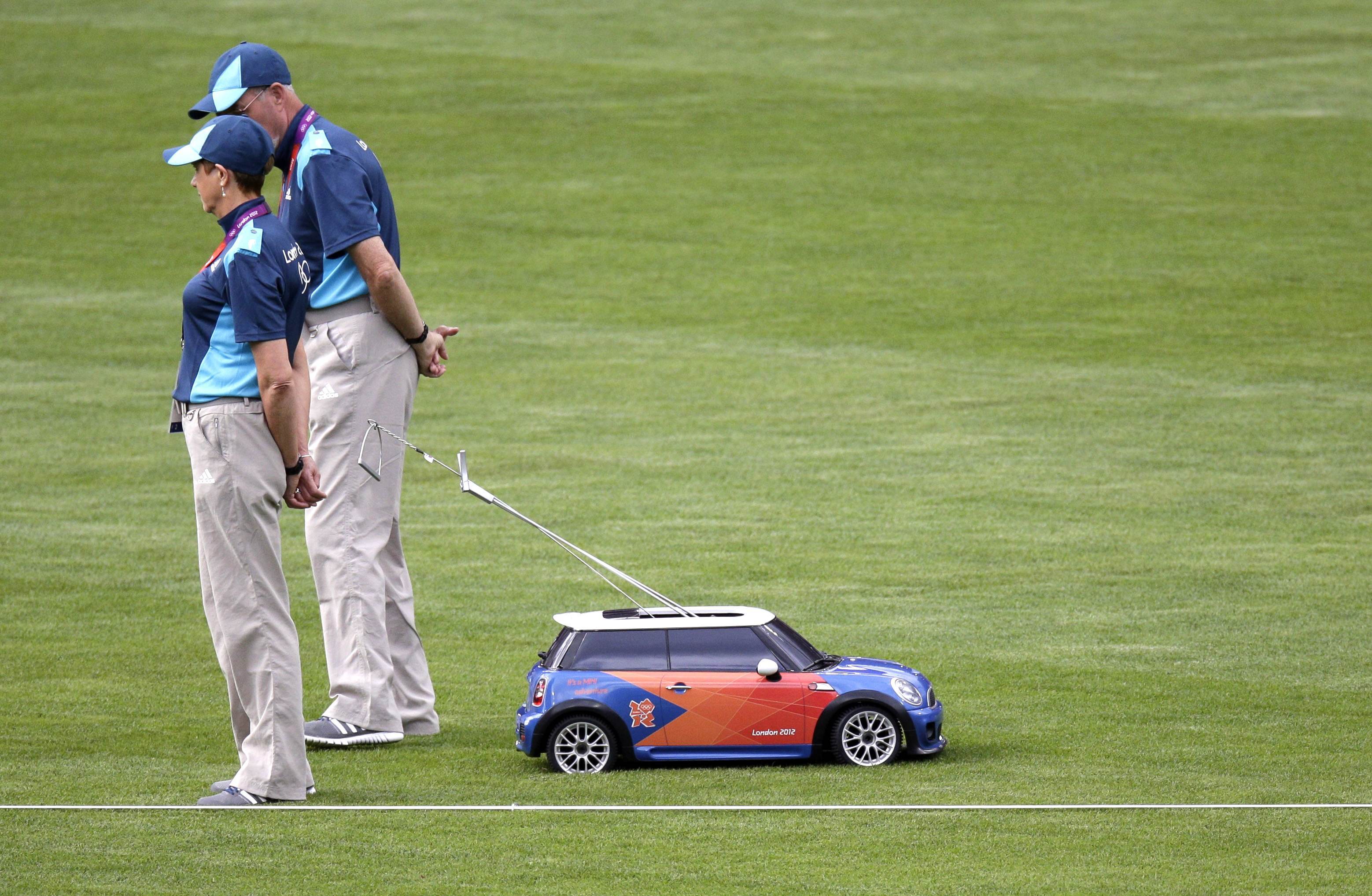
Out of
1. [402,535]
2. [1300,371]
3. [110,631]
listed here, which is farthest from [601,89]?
[110,631]

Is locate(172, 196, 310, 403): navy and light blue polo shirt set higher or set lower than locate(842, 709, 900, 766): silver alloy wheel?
higher

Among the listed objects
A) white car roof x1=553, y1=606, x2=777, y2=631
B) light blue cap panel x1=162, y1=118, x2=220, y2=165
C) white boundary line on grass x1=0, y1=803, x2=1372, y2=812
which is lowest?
white boundary line on grass x1=0, y1=803, x2=1372, y2=812

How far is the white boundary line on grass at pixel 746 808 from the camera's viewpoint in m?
6.25

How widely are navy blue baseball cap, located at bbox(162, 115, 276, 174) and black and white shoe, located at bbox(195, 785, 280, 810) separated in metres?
2.04

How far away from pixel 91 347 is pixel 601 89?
15574 mm

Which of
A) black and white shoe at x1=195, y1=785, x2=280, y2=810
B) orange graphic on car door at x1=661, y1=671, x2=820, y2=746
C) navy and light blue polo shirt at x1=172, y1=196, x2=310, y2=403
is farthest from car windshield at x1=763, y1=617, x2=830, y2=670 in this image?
navy and light blue polo shirt at x1=172, y1=196, x2=310, y2=403

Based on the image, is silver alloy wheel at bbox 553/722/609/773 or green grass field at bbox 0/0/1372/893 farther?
silver alloy wheel at bbox 553/722/609/773

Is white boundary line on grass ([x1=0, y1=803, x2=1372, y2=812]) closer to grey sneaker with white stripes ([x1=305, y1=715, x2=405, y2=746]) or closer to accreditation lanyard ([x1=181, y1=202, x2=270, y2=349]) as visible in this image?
grey sneaker with white stripes ([x1=305, y1=715, x2=405, y2=746])

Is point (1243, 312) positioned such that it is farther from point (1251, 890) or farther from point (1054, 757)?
point (1251, 890)

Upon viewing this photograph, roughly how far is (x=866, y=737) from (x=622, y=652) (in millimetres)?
985

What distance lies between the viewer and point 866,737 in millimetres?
7246

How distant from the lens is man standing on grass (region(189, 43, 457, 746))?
735 cm

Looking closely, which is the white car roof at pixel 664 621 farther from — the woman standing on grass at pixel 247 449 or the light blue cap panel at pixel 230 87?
the light blue cap panel at pixel 230 87

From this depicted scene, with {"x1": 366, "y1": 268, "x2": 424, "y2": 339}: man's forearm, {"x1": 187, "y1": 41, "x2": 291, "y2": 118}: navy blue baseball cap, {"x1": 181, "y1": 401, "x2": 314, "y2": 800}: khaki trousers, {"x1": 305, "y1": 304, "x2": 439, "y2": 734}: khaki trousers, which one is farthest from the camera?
{"x1": 305, "y1": 304, "x2": 439, "y2": 734}: khaki trousers
